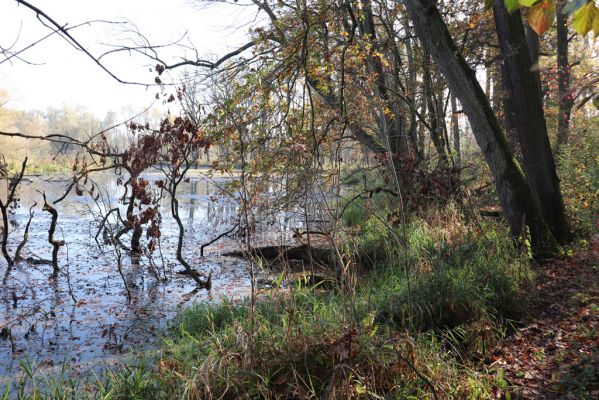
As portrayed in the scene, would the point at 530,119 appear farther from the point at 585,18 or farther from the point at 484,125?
the point at 585,18

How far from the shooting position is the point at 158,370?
351cm

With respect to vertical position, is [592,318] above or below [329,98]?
below

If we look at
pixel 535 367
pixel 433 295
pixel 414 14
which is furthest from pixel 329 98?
pixel 535 367

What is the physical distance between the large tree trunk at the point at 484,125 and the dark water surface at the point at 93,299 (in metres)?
2.78

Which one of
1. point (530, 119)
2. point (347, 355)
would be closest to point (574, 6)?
point (347, 355)

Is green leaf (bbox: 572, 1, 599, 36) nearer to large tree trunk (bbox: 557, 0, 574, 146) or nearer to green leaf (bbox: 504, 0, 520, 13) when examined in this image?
green leaf (bbox: 504, 0, 520, 13)

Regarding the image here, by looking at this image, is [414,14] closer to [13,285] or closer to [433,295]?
[433,295]

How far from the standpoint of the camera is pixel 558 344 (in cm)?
425

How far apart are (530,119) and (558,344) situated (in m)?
4.04

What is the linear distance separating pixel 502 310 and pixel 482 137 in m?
2.60

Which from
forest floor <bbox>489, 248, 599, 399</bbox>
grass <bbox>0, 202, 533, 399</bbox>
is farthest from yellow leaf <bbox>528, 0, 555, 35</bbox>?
forest floor <bbox>489, 248, 599, 399</bbox>

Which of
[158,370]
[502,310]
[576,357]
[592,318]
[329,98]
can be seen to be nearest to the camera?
[158,370]

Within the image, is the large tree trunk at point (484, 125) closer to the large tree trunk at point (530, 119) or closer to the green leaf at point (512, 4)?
the large tree trunk at point (530, 119)

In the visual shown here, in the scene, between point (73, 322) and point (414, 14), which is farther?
point (414, 14)
